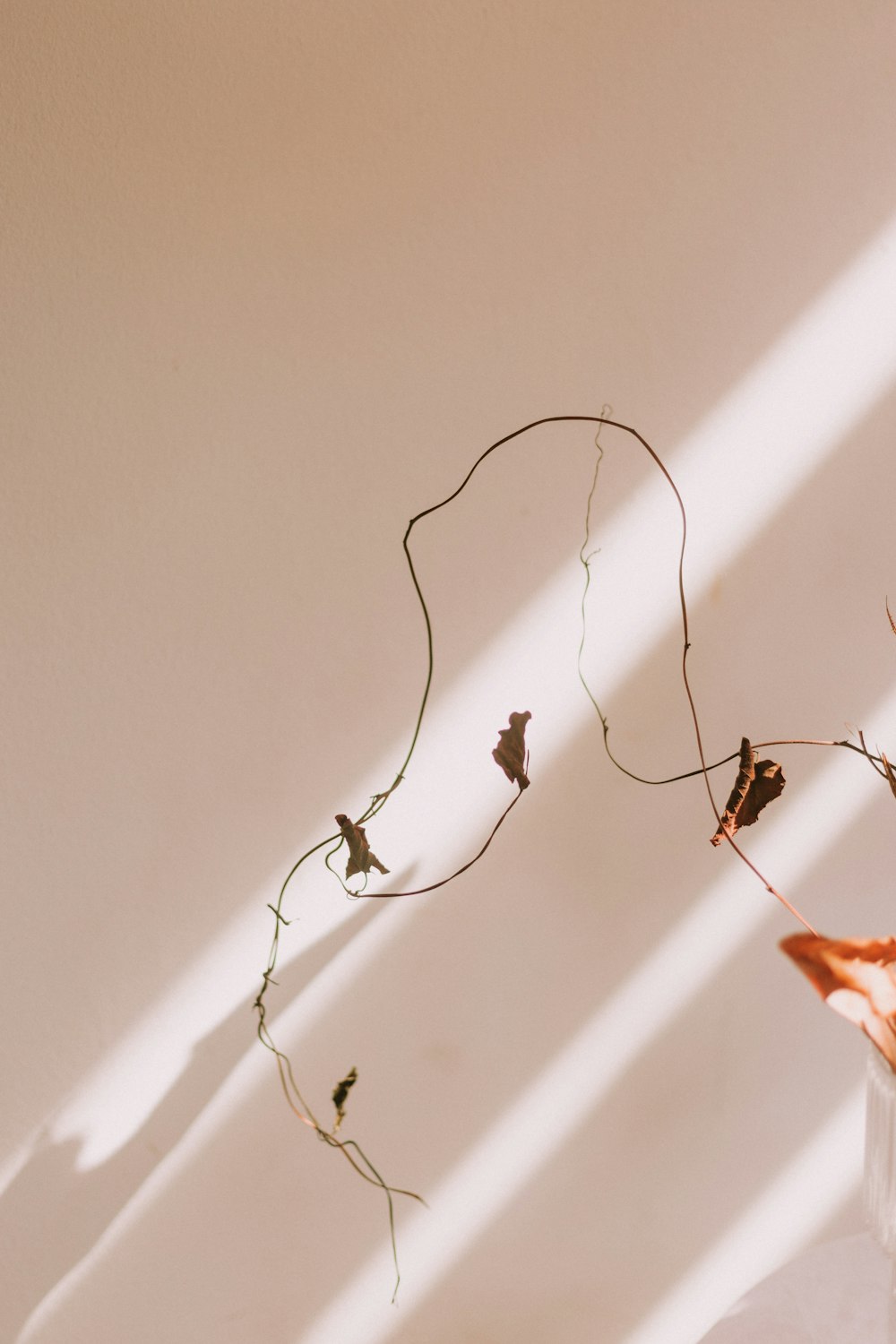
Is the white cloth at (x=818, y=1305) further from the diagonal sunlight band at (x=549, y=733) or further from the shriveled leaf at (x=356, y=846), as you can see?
the shriveled leaf at (x=356, y=846)

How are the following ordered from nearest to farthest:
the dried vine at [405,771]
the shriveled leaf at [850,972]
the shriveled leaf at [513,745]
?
the shriveled leaf at [850,972], the shriveled leaf at [513,745], the dried vine at [405,771]

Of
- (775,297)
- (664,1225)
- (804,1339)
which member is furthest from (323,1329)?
(775,297)

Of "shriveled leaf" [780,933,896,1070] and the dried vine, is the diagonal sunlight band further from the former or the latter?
"shriveled leaf" [780,933,896,1070]

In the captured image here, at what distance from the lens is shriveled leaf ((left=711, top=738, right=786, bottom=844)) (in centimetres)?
59

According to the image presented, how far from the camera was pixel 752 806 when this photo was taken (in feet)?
1.98

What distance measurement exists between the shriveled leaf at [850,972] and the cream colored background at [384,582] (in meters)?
0.31

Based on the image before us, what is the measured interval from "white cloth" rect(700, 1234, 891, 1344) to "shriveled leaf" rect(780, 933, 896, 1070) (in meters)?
0.37

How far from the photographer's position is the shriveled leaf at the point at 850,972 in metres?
0.50

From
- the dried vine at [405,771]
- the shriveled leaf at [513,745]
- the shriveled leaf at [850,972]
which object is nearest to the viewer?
the shriveled leaf at [850,972]

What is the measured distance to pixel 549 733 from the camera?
2.65 ft

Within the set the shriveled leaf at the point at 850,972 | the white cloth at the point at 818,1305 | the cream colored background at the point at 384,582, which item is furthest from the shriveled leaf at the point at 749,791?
the white cloth at the point at 818,1305

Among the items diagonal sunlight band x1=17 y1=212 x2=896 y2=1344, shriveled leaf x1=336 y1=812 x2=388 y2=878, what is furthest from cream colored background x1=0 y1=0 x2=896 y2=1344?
shriveled leaf x1=336 y1=812 x2=388 y2=878

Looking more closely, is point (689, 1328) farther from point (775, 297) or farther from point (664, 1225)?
point (775, 297)

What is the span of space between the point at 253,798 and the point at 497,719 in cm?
23
